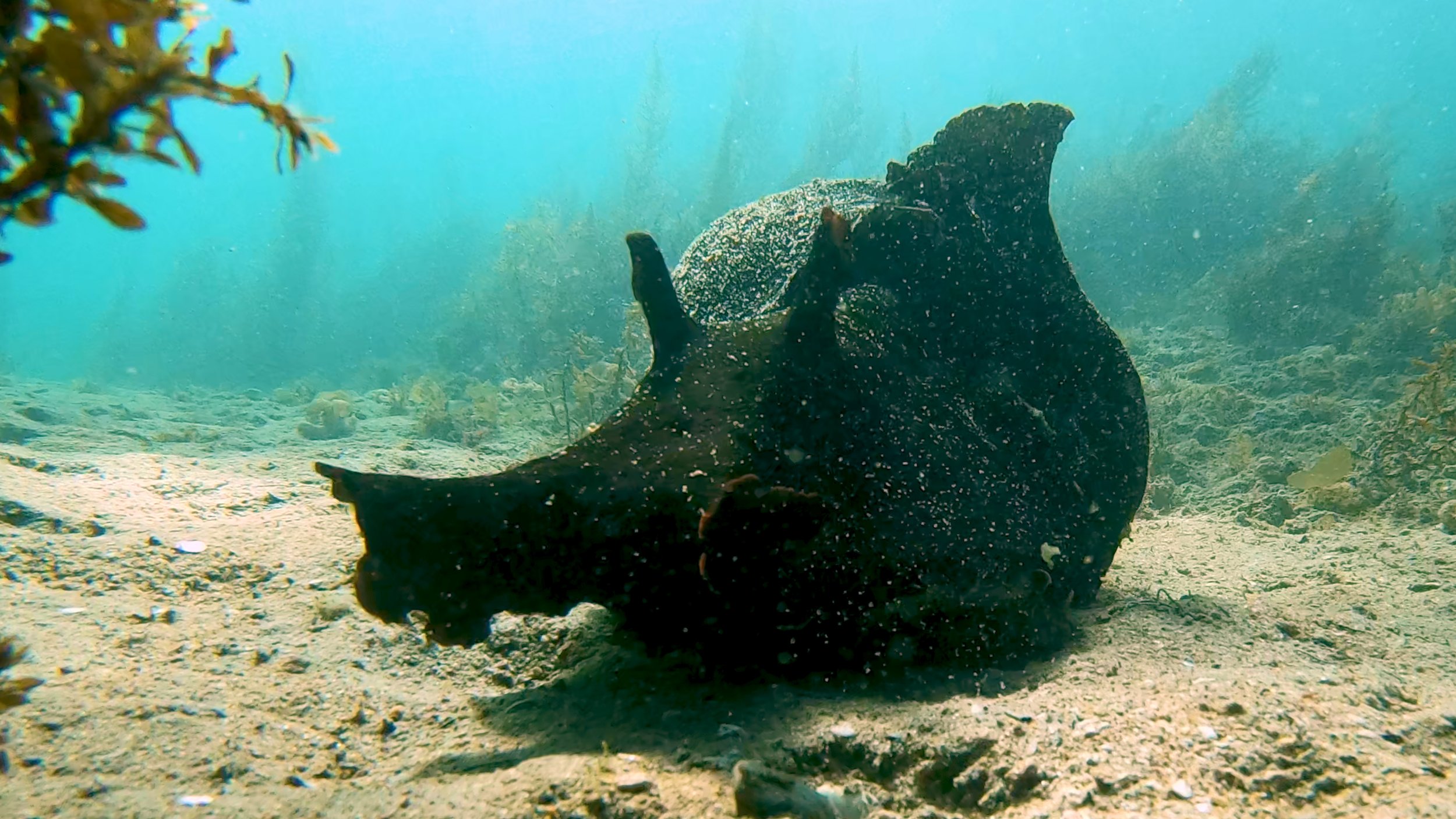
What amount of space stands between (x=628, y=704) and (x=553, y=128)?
370 feet

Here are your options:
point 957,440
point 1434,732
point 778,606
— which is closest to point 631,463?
point 778,606

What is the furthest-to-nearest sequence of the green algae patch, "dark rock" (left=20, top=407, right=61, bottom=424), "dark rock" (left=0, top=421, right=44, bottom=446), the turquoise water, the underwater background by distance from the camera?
the turquoise water, "dark rock" (left=20, top=407, right=61, bottom=424), "dark rock" (left=0, top=421, right=44, bottom=446), the green algae patch, the underwater background

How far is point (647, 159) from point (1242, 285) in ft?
52.6

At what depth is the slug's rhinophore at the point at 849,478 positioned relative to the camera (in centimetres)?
220

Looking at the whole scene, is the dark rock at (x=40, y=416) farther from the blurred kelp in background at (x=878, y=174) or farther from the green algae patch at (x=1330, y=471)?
the green algae patch at (x=1330, y=471)

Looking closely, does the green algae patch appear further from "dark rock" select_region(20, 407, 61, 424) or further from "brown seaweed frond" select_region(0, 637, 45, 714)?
"dark rock" select_region(20, 407, 61, 424)

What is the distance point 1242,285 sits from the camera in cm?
1041

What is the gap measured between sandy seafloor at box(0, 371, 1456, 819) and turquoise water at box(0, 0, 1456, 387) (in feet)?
5.89

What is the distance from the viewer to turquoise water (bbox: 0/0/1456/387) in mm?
22016

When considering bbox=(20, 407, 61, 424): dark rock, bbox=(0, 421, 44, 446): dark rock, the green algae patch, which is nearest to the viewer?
the green algae patch

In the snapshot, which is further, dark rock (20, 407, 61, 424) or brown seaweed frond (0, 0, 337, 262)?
dark rock (20, 407, 61, 424)

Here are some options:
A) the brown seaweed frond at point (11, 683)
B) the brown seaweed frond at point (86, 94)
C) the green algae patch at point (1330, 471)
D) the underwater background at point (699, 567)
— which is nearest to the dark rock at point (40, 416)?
the underwater background at point (699, 567)

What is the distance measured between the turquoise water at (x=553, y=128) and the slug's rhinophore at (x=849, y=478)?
135 centimetres

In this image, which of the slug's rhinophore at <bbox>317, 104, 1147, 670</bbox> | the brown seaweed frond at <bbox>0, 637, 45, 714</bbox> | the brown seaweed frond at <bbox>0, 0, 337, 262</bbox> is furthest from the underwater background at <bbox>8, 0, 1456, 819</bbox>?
the slug's rhinophore at <bbox>317, 104, 1147, 670</bbox>
